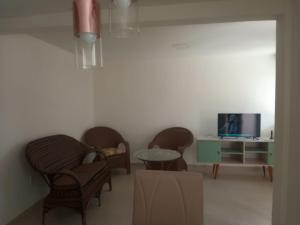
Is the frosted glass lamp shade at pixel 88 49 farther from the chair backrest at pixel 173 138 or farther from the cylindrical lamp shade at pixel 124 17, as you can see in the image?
the chair backrest at pixel 173 138

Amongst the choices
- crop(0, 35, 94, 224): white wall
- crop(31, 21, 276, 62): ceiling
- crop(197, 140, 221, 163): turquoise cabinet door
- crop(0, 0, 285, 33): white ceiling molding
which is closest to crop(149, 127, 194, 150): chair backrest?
crop(197, 140, 221, 163): turquoise cabinet door

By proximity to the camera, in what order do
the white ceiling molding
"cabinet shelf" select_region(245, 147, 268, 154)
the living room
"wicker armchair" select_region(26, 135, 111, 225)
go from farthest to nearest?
"cabinet shelf" select_region(245, 147, 268, 154) → "wicker armchair" select_region(26, 135, 111, 225) → the living room → the white ceiling molding

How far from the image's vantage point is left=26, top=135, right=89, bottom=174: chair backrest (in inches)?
99.9

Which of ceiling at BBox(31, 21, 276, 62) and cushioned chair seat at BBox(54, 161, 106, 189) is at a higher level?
ceiling at BBox(31, 21, 276, 62)

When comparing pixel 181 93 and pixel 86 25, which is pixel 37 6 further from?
pixel 181 93

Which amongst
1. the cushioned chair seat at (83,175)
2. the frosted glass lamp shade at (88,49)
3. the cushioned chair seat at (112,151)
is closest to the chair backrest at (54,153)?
the cushioned chair seat at (83,175)

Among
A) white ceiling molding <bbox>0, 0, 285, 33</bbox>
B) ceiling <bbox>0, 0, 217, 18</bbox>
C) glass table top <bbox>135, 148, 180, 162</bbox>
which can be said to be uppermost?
ceiling <bbox>0, 0, 217, 18</bbox>

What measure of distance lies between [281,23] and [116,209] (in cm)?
277

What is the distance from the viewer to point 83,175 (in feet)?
8.87

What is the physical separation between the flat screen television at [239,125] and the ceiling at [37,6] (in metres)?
2.71

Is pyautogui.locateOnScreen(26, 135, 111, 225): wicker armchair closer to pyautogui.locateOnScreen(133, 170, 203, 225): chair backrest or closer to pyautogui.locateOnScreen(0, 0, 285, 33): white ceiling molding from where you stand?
pyautogui.locateOnScreen(133, 170, 203, 225): chair backrest

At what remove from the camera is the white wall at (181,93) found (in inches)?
172

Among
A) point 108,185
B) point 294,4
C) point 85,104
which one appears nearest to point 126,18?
point 294,4

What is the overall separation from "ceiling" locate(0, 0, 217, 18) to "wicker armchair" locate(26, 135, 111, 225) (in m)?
1.48
